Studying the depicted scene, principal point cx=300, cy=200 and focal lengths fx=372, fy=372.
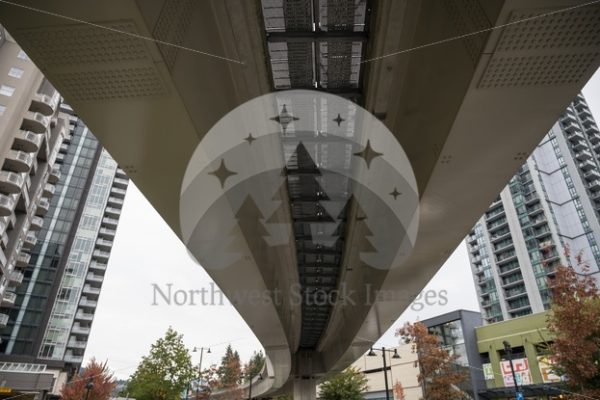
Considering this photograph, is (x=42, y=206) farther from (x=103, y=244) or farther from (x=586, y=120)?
(x=586, y=120)

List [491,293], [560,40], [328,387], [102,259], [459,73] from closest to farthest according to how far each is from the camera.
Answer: [560,40]
[459,73]
[328,387]
[102,259]
[491,293]

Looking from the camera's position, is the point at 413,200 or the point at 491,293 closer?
the point at 413,200

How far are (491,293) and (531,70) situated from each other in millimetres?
83284

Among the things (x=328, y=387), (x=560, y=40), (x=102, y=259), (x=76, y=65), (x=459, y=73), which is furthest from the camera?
(x=102, y=259)

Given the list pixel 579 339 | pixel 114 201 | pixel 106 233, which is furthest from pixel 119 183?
pixel 579 339

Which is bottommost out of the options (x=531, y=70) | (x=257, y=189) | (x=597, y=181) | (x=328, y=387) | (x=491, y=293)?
(x=328, y=387)

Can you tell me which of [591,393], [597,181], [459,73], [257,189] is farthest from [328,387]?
[597,181]

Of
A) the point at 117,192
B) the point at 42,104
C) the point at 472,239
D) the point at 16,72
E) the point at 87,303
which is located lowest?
the point at 87,303

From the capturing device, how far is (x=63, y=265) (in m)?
63.8

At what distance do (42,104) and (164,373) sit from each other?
28.3 m

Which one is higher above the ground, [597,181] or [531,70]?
[597,181]

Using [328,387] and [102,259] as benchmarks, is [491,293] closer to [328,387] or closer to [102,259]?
[328,387]

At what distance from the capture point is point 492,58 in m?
3.83

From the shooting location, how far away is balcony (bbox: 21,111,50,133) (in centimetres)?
3562
